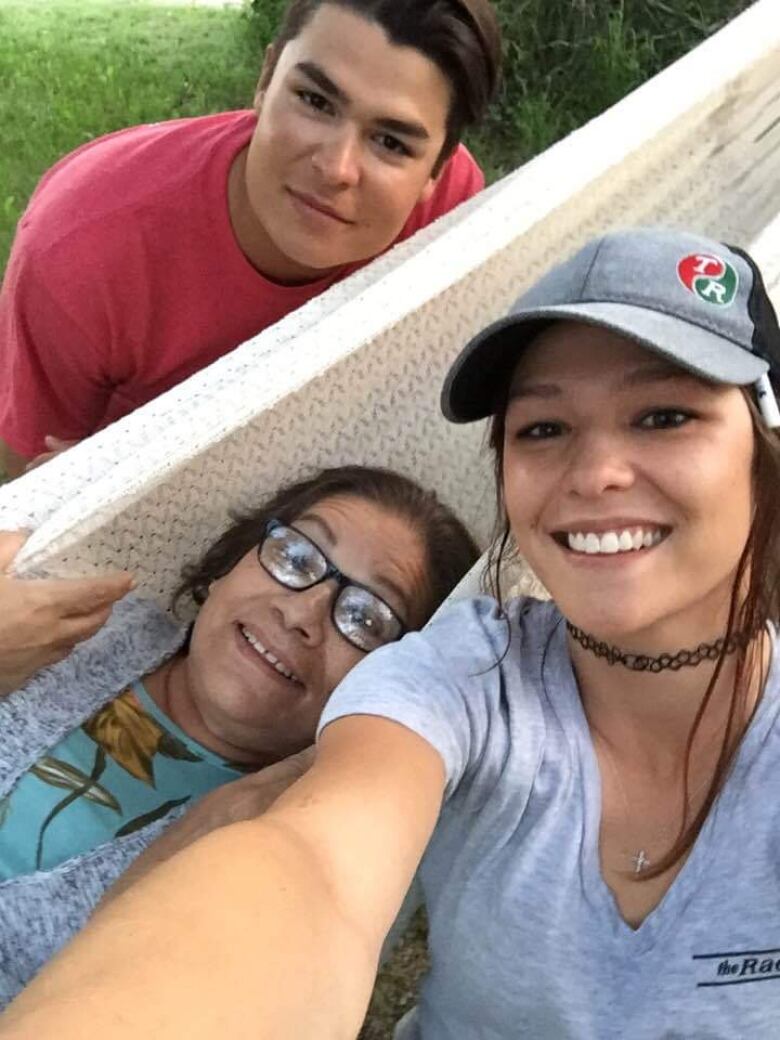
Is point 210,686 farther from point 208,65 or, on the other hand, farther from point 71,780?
point 208,65

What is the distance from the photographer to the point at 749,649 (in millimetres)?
766

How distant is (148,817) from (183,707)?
118mm

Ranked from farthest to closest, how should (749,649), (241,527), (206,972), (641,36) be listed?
(641,36) → (241,527) → (749,649) → (206,972)

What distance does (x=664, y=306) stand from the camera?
692 mm

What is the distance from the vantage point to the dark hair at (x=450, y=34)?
1102mm

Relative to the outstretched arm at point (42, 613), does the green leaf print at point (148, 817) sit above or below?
below

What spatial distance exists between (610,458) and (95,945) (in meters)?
0.40

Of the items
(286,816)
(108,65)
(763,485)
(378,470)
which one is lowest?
(108,65)

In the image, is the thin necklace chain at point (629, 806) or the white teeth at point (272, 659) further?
the white teeth at point (272, 659)

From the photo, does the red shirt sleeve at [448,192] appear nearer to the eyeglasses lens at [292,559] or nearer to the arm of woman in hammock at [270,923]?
the eyeglasses lens at [292,559]

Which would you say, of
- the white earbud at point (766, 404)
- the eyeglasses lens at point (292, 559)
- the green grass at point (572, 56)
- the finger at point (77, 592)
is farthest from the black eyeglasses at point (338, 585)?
the green grass at point (572, 56)

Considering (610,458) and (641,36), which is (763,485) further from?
(641,36)

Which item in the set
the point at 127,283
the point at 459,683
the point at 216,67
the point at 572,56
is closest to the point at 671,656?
the point at 459,683

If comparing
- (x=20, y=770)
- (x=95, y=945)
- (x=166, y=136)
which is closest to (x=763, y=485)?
(x=95, y=945)
